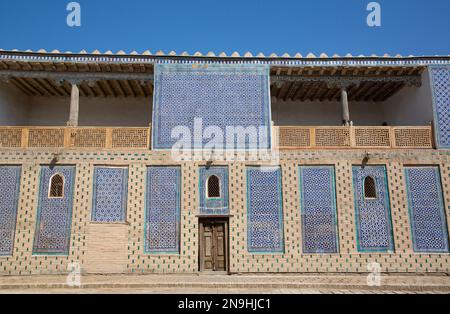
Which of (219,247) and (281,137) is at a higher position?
(281,137)

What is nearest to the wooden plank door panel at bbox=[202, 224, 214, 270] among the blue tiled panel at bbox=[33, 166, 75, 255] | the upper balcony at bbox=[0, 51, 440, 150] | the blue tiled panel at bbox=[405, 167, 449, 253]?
the upper balcony at bbox=[0, 51, 440, 150]

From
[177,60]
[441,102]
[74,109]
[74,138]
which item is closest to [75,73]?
[74,109]

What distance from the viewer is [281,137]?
13812 millimetres

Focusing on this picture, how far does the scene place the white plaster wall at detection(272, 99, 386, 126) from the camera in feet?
55.8

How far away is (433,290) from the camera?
1105 centimetres

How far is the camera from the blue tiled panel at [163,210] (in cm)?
1304

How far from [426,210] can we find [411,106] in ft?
12.1

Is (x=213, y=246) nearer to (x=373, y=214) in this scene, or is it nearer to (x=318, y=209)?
(x=318, y=209)

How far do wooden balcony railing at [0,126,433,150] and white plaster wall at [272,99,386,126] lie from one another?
3128 millimetres

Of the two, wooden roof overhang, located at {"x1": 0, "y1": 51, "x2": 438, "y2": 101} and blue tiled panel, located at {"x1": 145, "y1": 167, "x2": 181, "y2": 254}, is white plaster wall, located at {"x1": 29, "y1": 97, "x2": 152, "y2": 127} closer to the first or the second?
wooden roof overhang, located at {"x1": 0, "y1": 51, "x2": 438, "y2": 101}

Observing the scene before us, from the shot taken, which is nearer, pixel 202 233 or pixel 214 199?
pixel 202 233

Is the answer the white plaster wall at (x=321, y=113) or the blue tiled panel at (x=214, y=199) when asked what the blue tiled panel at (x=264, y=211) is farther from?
the white plaster wall at (x=321, y=113)
